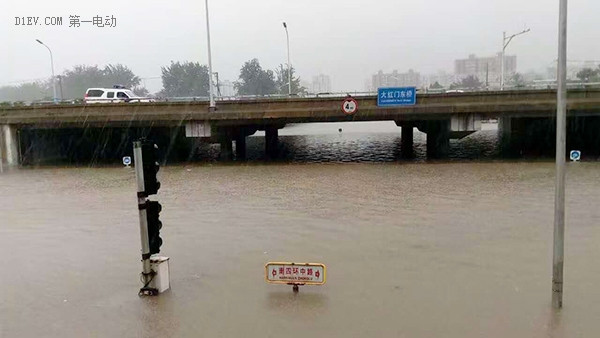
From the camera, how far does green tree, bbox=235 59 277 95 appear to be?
323 feet

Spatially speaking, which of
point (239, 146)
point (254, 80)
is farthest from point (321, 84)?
point (239, 146)

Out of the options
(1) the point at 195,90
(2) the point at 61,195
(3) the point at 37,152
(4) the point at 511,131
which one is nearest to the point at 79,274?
(2) the point at 61,195

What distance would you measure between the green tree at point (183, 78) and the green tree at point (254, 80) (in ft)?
24.8

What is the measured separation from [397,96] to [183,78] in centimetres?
8094

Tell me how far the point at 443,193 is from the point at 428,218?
3.95 m

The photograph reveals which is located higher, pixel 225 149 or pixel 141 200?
pixel 141 200

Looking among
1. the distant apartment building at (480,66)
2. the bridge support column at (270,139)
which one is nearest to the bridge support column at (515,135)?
the bridge support column at (270,139)

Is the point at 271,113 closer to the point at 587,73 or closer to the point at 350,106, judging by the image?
the point at 350,106

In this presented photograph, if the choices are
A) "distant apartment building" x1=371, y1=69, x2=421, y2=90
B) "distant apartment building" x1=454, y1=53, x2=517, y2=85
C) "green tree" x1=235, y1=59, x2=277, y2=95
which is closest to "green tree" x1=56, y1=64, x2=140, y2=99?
"green tree" x1=235, y1=59, x2=277, y2=95

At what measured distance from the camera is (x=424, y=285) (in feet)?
25.0

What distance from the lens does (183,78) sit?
329 ft

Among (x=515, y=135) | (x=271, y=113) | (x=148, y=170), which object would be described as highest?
(x=271, y=113)

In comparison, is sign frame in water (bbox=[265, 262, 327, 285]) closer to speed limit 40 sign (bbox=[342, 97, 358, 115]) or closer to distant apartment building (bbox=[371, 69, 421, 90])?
speed limit 40 sign (bbox=[342, 97, 358, 115])

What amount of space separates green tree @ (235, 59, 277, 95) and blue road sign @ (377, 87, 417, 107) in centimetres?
7345
